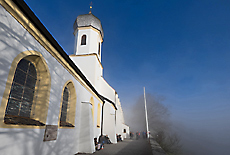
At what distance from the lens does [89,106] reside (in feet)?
28.3

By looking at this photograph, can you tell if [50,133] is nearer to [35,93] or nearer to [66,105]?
[35,93]

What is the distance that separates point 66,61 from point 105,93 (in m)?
13.2

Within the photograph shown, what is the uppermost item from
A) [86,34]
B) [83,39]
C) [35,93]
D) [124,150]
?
[86,34]

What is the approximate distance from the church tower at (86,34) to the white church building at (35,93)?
10.2 meters

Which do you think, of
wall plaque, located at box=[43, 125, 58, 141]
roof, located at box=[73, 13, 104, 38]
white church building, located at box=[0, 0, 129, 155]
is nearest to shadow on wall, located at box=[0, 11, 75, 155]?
white church building, located at box=[0, 0, 129, 155]

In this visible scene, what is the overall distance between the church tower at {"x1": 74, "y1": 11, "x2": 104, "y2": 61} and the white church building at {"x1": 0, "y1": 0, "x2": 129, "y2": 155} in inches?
403

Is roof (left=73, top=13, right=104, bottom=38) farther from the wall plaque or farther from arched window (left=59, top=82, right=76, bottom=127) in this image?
the wall plaque

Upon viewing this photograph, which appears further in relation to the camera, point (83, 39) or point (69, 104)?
point (83, 39)

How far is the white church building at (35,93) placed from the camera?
333 centimetres

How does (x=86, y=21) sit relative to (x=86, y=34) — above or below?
above

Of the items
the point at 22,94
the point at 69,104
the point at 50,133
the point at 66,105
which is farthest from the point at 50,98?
the point at 69,104

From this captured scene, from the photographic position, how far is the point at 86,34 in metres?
18.2

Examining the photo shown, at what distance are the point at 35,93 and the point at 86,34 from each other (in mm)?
14813

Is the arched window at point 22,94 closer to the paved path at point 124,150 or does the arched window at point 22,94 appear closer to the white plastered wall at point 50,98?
the white plastered wall at point 50,98
